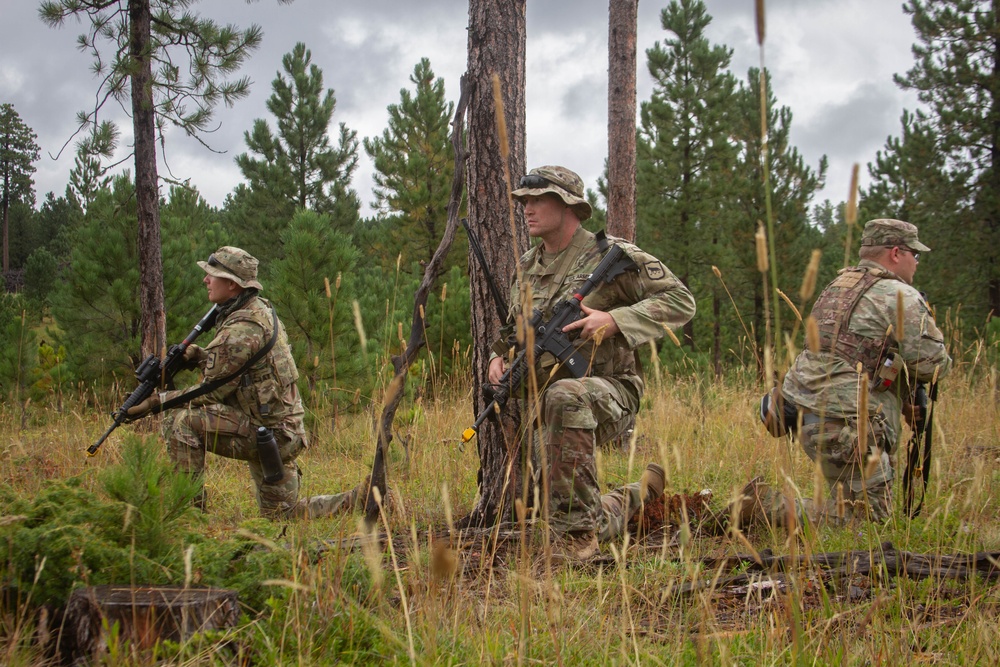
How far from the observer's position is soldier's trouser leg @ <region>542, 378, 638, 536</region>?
3104mm

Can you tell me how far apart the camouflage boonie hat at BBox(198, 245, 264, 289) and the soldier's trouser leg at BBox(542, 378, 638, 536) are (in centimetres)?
224

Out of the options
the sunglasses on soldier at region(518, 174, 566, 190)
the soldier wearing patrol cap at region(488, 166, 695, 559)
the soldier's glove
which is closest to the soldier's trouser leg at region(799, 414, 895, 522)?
the soldier wearing patrol cap at region(488, 166, 695, 559)

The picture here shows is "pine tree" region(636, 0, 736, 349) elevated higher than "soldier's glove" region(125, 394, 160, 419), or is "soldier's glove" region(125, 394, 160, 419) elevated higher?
"pine tree" region(636, 0, 736, 349)

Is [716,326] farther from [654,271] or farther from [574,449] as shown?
[574,449]

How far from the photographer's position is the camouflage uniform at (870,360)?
3.65 meters

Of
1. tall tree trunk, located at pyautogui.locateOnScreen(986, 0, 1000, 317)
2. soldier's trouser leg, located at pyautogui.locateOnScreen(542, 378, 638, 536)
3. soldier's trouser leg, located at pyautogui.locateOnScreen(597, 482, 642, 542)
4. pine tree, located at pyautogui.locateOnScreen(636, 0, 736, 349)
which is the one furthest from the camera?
pine tree, located at pyautogui.locateOnScreen(636, 0, 736, 349)

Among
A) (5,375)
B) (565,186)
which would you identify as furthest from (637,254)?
(5,375)

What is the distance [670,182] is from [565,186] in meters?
13.3

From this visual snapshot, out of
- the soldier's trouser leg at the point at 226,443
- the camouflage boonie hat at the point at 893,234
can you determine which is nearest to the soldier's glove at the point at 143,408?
the soldier's trouser leg at the point at 226,443

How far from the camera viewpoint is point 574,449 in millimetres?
3123

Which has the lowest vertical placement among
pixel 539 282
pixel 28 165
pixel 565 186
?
pixel 539 282

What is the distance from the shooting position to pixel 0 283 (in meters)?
12.7

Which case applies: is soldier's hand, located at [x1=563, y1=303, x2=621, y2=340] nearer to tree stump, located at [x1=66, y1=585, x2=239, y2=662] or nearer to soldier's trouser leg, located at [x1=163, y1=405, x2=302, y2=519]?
tree stump, located at [x1=66, y1=585, x2=239, y2=662]

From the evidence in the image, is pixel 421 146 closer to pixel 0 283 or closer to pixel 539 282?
pixel 0 283
